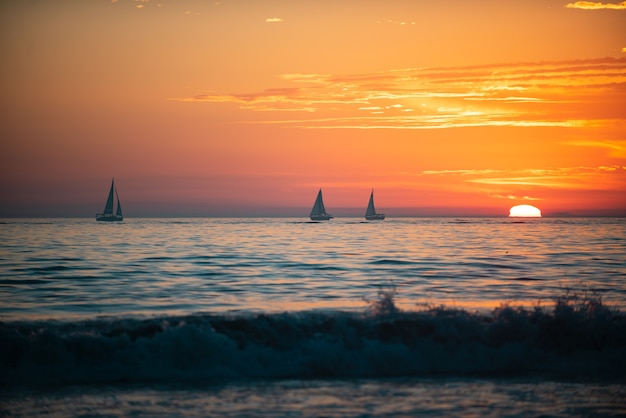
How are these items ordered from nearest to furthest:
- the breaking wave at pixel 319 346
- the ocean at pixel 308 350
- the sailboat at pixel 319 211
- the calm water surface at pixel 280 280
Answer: the ocean at pixel 308 350, the breaking wave at pixel 319 346, the calm water surface at pixel 280 280, the sailboat at pixel 319 211

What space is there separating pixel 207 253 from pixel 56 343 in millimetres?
30386

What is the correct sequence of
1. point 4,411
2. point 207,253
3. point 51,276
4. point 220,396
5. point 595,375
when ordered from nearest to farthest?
point 4,411
point 220,396
point 595,375
point 51,276
point 207,253

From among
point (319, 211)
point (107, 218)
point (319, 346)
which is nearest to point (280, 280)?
point (319, 346)

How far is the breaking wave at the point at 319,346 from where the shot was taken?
15180mm

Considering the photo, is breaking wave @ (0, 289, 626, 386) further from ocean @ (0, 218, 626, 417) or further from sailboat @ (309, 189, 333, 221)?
sailboat @ (309, 189, 333, 221)

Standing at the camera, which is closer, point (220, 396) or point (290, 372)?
point (220, 396)

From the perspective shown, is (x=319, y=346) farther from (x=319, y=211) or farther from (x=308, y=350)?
(x=319, y=211)

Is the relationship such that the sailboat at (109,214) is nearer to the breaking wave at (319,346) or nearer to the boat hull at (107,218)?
the boat hull at (107,218)

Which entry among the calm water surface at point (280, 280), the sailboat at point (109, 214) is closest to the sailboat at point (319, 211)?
the sailboat at point (109, 214)

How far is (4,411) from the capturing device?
1184 centimetres

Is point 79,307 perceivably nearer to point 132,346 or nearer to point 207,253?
point 132,346

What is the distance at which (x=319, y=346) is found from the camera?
53.5ft

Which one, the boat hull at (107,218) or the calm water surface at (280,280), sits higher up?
the boat hull at (107,218)

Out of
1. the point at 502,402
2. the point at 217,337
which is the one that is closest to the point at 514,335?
the point at 502,402
